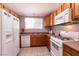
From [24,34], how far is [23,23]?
0.81 metres

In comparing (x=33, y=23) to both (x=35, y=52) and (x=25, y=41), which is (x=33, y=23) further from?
(x=35, y=52)

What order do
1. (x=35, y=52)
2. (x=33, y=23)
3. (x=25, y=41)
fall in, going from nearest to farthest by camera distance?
(x=35, y=52)
(x=25, y=41)
(x=33, y=23)

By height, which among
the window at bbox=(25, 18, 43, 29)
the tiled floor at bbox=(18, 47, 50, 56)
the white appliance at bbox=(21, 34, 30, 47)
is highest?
the window at bbox=(25, 18, 43, 29)

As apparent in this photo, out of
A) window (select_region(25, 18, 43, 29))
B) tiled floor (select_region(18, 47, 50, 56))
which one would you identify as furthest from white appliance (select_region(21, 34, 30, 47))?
tiled floor (select_region(18, 47, 50, 56))

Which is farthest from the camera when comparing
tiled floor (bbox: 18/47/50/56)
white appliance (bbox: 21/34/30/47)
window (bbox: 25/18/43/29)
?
window (bbox: 25/18/43/29)

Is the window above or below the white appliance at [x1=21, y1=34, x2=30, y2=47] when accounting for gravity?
above

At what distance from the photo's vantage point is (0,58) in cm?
73

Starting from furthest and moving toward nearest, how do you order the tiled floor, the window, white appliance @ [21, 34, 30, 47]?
the window → white appliance @ [21, 34, 30, 47] → the tiled floor

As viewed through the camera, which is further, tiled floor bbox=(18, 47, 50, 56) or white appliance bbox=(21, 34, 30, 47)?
white appliance bbox=(21, 34, 30, 47)

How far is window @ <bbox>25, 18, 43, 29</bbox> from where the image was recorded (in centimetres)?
697

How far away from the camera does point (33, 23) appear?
23.0ft

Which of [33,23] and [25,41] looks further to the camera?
[33,23]

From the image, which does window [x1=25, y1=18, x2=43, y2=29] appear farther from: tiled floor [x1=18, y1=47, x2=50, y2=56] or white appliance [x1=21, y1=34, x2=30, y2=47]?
tiled floor [x1=18, y1=47, x2=50, y2=56]

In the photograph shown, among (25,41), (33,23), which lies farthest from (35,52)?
(33,23)
